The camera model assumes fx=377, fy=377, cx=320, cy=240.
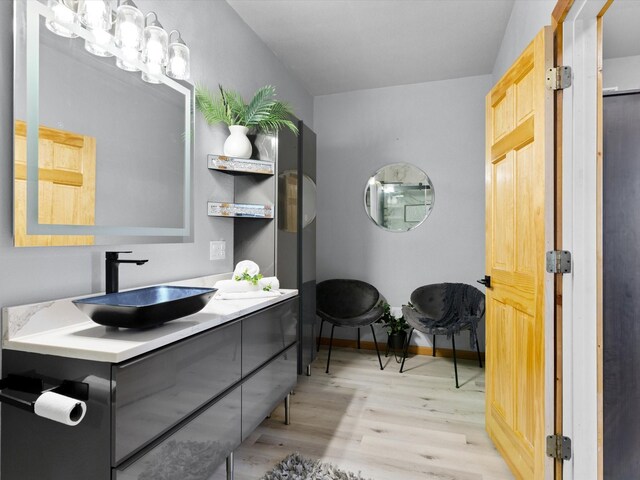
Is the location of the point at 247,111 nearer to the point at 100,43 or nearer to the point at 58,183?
the point at 100,43

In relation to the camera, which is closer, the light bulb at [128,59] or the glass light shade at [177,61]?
the light bulb at [128,59]

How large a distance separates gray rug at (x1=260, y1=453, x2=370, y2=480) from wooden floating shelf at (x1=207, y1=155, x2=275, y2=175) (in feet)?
5.56

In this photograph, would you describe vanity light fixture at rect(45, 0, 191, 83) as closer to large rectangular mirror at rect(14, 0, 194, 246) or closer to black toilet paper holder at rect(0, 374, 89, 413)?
large rectangular mirror at rect(14, 0, 194, 246)

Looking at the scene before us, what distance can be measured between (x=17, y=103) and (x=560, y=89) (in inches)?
81.4

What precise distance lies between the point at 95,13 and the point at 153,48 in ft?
0.99

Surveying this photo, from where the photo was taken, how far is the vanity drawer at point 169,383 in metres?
1.09

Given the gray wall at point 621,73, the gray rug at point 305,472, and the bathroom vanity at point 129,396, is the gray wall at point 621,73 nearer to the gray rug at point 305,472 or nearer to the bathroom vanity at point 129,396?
the bathroom vanity at point 129,396

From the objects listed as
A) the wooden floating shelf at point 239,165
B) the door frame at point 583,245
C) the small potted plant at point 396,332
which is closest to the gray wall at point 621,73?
the door frame at point 583,245

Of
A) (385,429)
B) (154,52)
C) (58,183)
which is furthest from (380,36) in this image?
(385,429)

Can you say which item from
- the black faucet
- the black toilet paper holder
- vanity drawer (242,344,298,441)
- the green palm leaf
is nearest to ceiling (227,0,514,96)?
the green palm leaf

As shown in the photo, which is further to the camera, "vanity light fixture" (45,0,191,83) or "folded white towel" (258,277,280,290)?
"folded white towel" (258,277,280,290)

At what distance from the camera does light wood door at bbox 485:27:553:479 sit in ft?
5.22

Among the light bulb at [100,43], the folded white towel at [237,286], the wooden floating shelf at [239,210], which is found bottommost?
the folded white towel at [237,286]

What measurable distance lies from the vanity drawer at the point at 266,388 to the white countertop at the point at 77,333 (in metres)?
0.45
